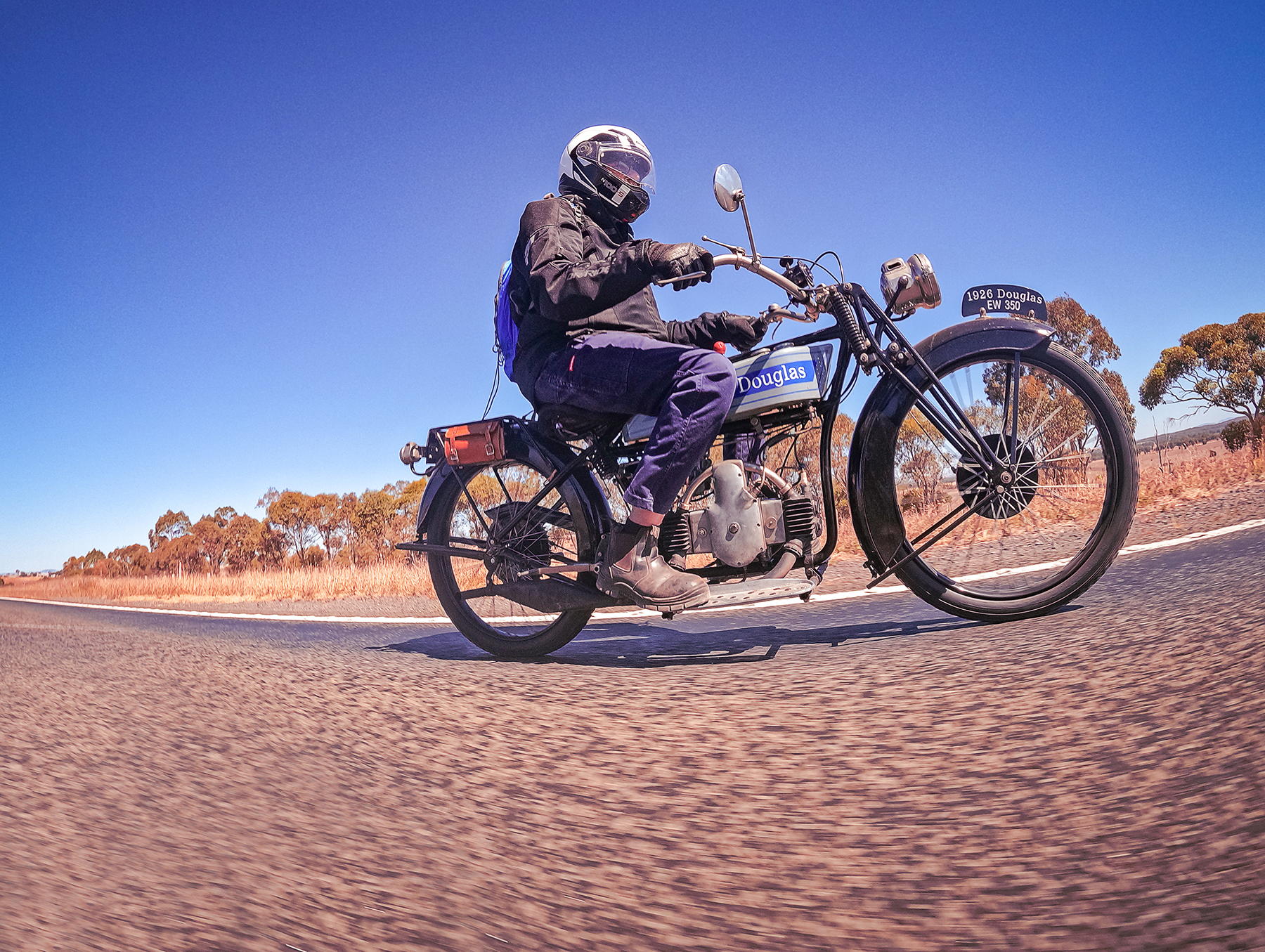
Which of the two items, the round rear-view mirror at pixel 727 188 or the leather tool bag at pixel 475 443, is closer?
the round rear-view mirror at pixel 727 188

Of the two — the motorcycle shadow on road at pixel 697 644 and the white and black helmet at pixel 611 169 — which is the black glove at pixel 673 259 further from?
the motorcycle shadow on road at pixel 697 644

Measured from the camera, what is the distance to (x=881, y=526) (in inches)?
111

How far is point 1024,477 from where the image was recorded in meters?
2.77

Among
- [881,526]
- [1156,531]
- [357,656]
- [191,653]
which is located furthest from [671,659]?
[1156,531]

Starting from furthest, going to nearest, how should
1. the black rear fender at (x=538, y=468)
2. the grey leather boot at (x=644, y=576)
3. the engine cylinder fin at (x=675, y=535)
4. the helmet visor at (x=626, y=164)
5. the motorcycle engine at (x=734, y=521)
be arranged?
the helmet visor at (x=626, y=164) → the black rear fender at (x=538, y=468) → the engine cylinder fin at (x=675, y=535) → the motorcycle engine at (x=734, y=521) → the grey leather boot at (x=644, y=576)

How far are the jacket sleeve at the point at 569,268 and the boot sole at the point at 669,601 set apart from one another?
1176 mm

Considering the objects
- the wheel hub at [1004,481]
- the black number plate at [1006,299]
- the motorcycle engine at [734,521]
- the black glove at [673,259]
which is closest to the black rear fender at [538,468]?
the motorcycle engine at [734,521]

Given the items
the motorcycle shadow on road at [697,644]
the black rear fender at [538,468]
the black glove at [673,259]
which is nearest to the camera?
the motorcycle shadow on road at [697,644]

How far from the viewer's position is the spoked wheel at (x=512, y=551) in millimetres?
3082

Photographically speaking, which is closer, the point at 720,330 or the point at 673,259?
the point at 673,259

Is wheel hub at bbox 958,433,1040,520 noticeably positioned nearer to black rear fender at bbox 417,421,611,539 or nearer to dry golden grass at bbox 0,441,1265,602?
dry golden grass at bbox 0,441,1265,602

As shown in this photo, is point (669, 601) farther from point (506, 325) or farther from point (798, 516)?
point (506, 325)

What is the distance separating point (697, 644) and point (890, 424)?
1.25m

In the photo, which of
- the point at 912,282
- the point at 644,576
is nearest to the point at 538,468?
the point at 644,576
